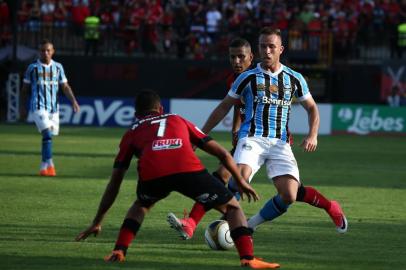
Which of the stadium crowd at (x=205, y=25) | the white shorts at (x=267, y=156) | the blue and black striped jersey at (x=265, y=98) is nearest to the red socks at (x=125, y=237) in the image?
the white shorts at (x=267, y=156)

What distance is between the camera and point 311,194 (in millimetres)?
11180

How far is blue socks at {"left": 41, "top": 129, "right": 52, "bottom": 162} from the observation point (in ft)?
60.6

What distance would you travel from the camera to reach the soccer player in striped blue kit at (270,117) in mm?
10750

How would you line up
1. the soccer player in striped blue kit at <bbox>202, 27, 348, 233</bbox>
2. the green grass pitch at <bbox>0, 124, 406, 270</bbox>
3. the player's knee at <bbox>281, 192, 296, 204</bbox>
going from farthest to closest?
the soccer player in striped blue kit at <bbox>202, 27, 348, 233</bbox>, the player's knee at <bbox>281, 192, 296, 204</bbox>, the green grass pitch at <bbox>0, 124, 406, 270</bbox>

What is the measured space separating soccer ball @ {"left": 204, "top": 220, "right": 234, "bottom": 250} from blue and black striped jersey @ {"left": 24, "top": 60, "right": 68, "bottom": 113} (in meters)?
8.92

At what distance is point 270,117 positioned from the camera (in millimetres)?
10891

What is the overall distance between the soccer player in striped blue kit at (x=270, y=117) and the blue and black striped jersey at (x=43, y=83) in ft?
28.0

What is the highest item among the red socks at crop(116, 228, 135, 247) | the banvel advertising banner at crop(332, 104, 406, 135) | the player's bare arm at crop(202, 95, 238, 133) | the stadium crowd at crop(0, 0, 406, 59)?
the player's bare arm at crop(202, 95, 238, 133)

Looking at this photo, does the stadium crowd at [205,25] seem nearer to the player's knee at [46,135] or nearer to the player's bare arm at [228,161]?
the player's knee at [46,135]

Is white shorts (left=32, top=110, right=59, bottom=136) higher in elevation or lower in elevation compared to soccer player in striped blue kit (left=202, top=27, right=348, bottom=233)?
lower

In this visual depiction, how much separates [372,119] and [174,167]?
80.4ft

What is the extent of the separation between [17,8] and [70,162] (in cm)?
1462

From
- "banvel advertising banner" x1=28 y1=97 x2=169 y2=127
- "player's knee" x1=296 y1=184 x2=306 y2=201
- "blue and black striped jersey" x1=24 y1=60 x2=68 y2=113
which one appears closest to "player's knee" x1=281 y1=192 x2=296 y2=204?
"player's knee" x1=296 y1=184 x2=306 y2=201

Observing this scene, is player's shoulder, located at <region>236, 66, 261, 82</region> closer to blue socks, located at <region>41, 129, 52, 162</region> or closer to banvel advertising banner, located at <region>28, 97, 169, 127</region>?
blue socks, located at <region>41, 129, 52, 162</region>
